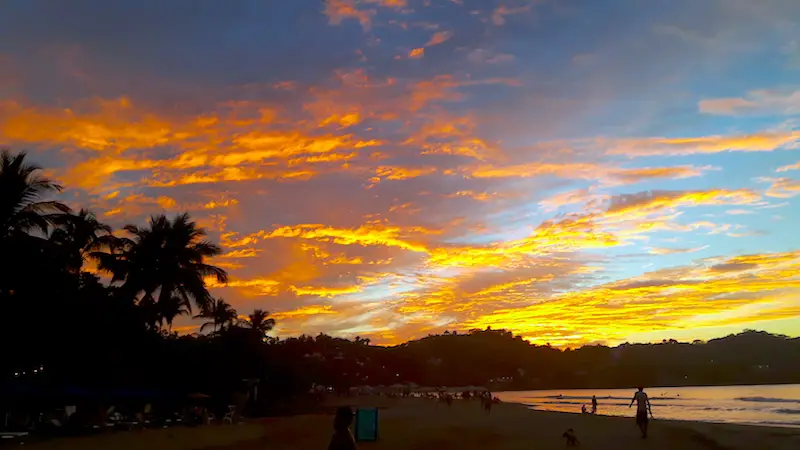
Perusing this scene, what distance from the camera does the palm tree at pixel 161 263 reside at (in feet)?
102

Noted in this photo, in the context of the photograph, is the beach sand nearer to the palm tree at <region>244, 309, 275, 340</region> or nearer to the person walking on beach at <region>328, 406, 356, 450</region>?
the person walking on beach at <region>328, 406, 356, 450</region>

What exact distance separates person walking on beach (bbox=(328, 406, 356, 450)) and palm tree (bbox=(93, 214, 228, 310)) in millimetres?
26219

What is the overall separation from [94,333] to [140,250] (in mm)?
6354

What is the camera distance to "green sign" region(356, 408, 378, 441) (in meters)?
19.6

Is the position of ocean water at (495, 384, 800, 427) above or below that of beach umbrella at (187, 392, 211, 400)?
below

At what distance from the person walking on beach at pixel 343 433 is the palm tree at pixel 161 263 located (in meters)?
26.2

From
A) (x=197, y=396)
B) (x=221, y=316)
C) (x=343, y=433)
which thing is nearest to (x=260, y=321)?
(x=221, y=316)

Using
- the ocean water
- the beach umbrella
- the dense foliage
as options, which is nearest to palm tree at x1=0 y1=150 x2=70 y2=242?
the dense foliage

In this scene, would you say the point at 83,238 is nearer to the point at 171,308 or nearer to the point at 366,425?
the point at 171,308

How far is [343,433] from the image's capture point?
700 centimetres

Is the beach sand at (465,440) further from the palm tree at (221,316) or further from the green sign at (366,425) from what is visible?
the palm tree at (221,316)

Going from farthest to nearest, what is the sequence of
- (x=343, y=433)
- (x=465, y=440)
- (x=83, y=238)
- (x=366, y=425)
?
1. (x=83, y=238)
2. (x=465, y=440)
3. (x=366, y=425)
4. (x=343, y=433)

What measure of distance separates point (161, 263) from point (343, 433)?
26848 millimetres

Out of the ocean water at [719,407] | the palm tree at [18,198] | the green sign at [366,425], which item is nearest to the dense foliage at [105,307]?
the palm tree at [18,198]
